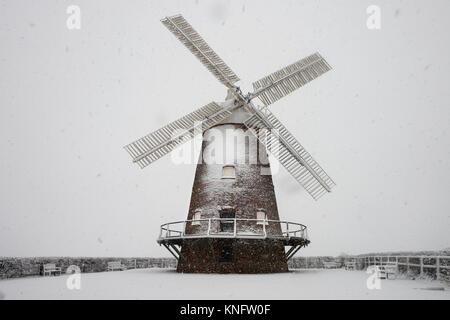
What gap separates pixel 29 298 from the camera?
27.8 ft

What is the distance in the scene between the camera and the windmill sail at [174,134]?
14.1 metres

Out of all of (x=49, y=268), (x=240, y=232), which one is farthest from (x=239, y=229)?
(x=49, y=268)

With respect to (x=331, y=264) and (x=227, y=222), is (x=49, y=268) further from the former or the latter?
(x=331, y=264)

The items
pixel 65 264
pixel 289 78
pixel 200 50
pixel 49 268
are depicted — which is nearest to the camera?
pixel 200 50

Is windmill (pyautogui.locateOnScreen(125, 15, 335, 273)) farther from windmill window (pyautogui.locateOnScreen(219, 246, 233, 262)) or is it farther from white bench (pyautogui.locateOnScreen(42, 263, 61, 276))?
white bench (pyautogui.locateOnScreen(42, 263, 61, 276))

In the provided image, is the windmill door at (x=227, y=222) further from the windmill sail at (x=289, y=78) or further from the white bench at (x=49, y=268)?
the white bench at (x=49, y=268)

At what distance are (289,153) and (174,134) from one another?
4510 mm

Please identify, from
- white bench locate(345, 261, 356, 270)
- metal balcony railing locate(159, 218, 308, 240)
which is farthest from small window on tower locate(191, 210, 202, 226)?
white bench locate(345, 261, 356, 270)

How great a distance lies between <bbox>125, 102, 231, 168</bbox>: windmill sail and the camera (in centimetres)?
1412

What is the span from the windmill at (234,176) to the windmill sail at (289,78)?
43 millimetres

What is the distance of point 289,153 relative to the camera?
15.2 m

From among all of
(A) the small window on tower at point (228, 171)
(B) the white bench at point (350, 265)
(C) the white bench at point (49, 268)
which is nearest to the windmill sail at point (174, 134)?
(A) the small window on tower at point (228, 171)
